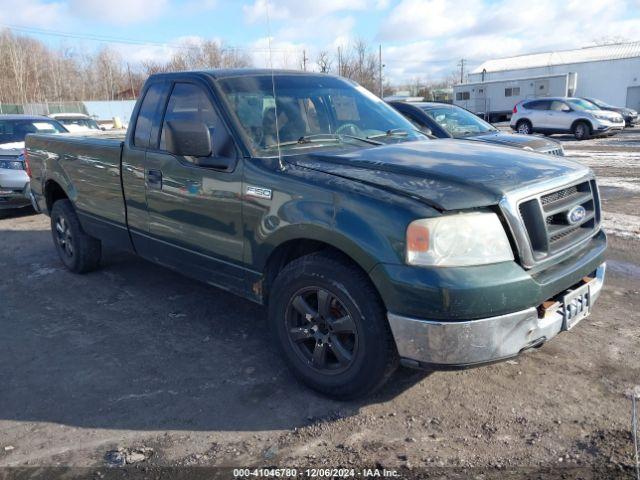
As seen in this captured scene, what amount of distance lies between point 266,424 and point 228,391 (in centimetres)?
46

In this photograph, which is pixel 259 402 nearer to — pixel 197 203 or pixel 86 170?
pixel 197 203

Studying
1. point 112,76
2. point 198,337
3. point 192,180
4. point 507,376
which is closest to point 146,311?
point 198,337

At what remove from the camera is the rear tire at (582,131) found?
21438 mm

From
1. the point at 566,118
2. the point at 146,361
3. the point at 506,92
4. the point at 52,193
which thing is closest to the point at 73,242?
the point at 52,193

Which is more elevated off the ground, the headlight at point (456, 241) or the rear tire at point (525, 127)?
the headlight at point (456, 241)

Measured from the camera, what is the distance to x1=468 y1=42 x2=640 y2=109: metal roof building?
43.9 metres

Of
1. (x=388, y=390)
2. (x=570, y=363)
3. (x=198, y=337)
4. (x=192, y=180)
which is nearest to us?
(x=388, y=390)

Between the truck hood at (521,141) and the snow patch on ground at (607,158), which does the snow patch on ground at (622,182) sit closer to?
the truck hood at (521,141)

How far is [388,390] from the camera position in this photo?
3355 mm

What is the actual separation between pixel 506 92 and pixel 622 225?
1321 inches

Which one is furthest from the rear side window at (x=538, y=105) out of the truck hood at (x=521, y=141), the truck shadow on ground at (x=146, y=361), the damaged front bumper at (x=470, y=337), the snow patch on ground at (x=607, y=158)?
the damaged front bumper at (x=470, y=337)

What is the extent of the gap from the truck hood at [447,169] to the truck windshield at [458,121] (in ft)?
19.3

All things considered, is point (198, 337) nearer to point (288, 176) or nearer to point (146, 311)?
point (146, 311)

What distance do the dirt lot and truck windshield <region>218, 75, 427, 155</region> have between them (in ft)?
5.10
